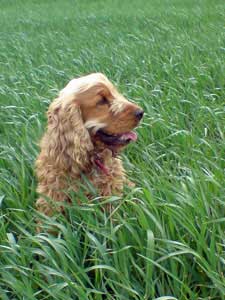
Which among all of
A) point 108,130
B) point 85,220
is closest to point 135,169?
point 108,130

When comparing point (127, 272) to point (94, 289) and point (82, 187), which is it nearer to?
point (94, 289)

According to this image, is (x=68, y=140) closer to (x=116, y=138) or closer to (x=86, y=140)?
(x=86, y=140)

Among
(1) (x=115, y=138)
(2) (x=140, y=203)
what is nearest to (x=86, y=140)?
(1) (x=115, y=138)

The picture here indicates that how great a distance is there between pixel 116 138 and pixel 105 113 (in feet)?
0.46

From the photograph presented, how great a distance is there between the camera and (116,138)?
3164 millimetres

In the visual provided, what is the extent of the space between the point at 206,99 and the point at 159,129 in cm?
92

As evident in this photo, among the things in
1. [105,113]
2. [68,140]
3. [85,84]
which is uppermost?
[85,84]

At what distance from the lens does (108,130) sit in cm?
316

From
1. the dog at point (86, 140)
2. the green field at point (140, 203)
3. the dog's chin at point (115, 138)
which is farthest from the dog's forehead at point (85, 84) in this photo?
the green field at point (140, 203)

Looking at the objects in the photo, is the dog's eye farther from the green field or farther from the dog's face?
the green field

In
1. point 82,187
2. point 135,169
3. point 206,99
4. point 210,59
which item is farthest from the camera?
point 210,59

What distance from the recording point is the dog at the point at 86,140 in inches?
123

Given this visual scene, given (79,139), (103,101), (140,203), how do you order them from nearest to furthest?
(140,203), (79,139), (103,101)

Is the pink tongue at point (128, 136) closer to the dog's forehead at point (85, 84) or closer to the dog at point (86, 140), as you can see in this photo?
the dog at point (86, 140)
